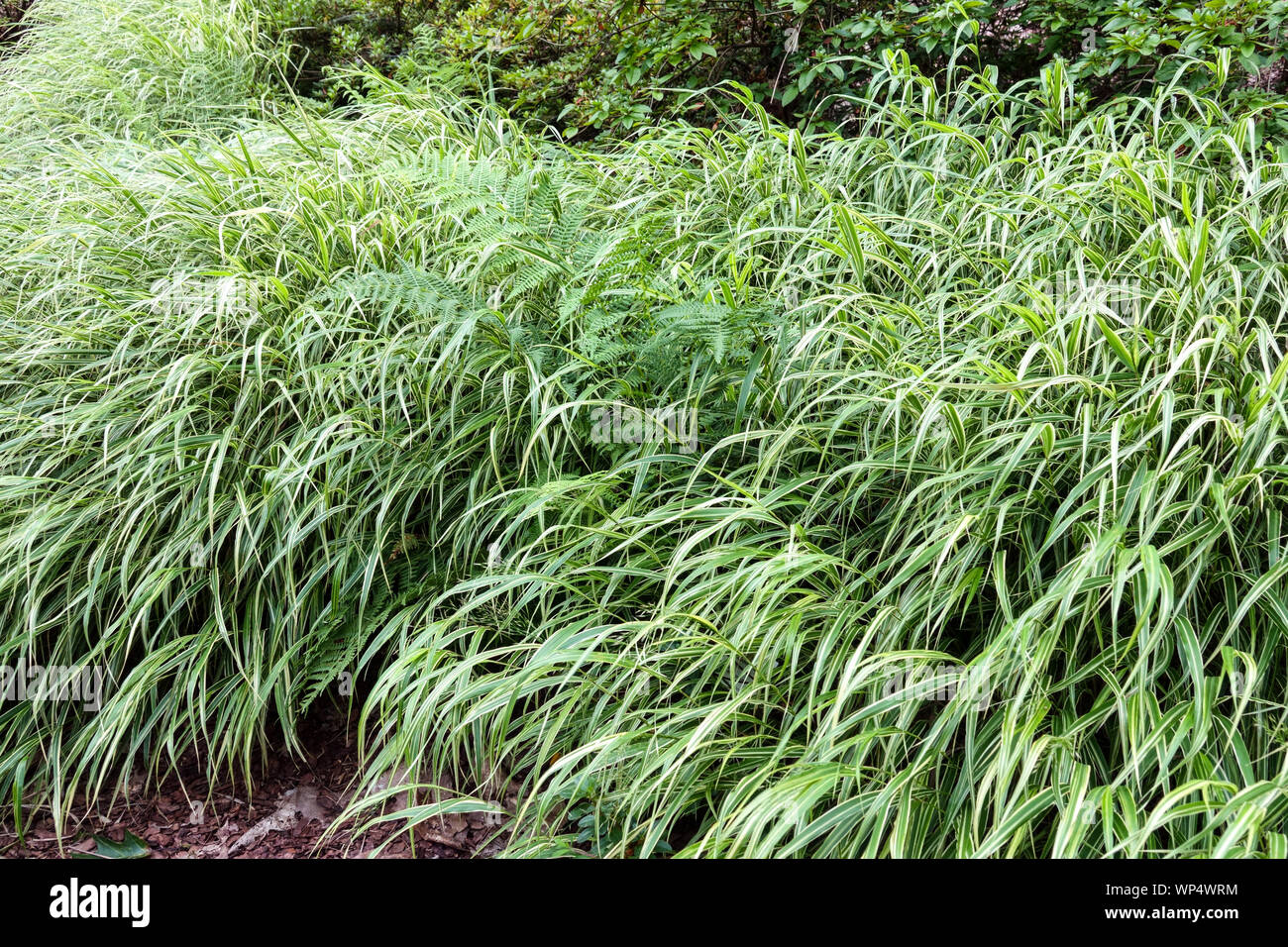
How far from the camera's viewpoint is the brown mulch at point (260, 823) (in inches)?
80.3

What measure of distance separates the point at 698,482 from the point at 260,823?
4.00 ft

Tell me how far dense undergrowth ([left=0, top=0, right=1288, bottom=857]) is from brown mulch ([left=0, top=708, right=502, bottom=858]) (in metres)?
0.09

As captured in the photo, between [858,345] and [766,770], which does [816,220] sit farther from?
[766,770]

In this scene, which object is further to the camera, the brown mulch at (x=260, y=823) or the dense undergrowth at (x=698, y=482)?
the brown mulch at (x=260, y=823)

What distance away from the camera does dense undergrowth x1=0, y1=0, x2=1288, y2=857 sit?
1.59 metres

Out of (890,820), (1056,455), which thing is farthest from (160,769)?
(1056,455)

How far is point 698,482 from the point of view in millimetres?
2188

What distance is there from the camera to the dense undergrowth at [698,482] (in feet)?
5.21

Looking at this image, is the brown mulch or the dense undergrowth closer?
the dense undergrowth

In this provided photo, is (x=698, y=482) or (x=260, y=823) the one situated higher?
(x=698, y=482)

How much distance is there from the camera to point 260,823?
2113 mm

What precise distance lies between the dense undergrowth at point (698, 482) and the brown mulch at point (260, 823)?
9cm

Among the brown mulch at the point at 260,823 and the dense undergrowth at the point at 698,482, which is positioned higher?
the dense undergrowth at the point at 698,482

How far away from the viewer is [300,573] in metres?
2.26
